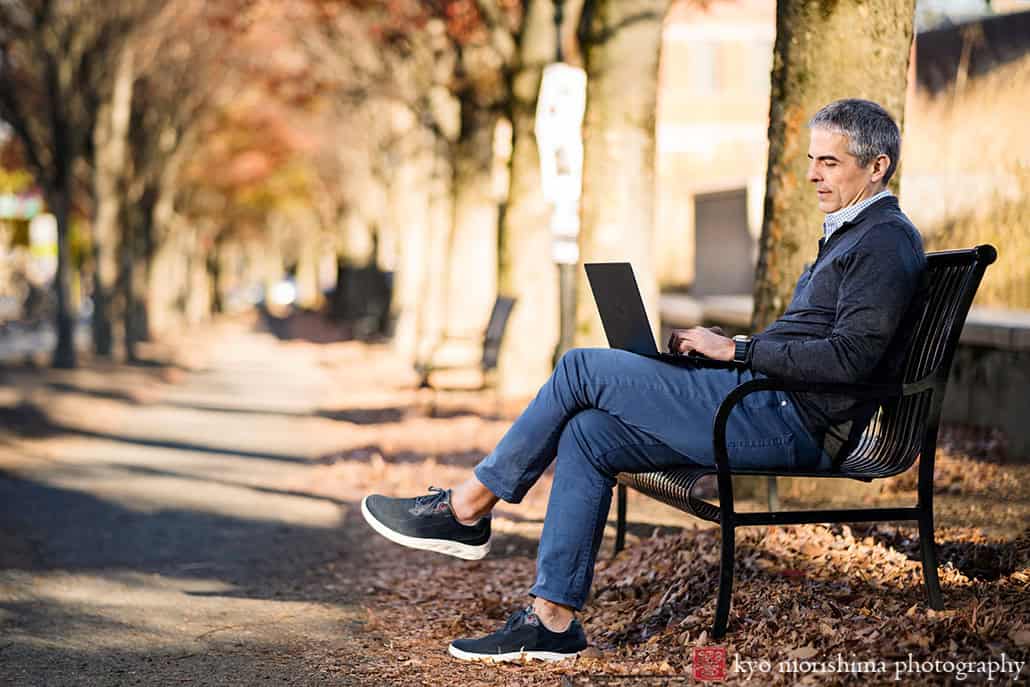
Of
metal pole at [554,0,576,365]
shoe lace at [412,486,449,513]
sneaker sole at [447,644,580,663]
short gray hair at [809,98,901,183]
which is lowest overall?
sneaker sole at [447,644,580,663]

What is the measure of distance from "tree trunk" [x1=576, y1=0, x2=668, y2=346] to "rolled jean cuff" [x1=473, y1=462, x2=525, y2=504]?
6.85m

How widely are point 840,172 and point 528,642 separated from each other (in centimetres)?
184

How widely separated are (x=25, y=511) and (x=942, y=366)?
6265mm

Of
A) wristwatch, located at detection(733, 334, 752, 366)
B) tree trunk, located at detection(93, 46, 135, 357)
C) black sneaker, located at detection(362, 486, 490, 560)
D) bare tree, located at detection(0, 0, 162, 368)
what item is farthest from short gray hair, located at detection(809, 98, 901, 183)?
tree trunk, located at detection(93, 46, 135, 357)

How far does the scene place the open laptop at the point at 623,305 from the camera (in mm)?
A: 5082

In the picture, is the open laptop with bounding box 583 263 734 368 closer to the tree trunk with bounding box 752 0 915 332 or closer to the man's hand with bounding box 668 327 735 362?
the man's hand with bounding box 668 327 735 362

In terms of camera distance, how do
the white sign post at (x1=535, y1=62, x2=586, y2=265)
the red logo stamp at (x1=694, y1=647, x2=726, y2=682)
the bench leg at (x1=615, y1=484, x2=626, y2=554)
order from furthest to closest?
the white sign post at (x1=535, y1=62, x2=586, y2=265) < the bench leg at (x1=615, y1=484, x2=626, y2=554) < the red logo stamp at (x1=694, y1=647, x2=726, y2=682)

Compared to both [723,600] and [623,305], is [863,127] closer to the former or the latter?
[623,305]

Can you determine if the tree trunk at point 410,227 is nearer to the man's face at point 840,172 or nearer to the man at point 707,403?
Answer: the man at point 707,403

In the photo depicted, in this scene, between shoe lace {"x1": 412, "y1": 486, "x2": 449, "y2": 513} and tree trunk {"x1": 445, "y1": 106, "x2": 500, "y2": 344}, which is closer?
shoe lace {"x1": 412, "y1": 486, "x2": 449, "y2": 513}

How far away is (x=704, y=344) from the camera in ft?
16.0

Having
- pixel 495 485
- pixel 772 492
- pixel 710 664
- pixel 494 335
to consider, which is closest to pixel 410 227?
pixel 494 335

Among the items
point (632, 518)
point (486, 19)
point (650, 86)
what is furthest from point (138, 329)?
point (632, 518)

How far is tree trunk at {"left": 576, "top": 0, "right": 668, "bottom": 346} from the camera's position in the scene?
1182cm
